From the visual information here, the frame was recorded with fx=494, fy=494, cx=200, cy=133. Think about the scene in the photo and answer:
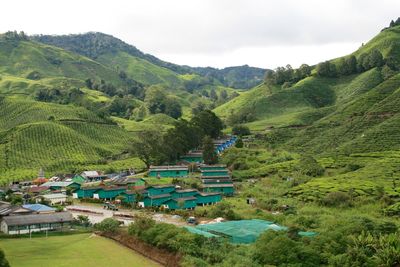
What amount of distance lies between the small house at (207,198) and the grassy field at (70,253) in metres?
18.2

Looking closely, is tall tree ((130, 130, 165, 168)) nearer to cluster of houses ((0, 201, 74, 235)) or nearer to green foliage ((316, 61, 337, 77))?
cluster of houses ((0, 201, 74, 235))

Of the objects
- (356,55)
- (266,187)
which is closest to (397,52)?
(356,55)

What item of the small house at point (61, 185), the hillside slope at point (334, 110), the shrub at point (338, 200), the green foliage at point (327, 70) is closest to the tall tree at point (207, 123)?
the hillside slope at point (334, 110)

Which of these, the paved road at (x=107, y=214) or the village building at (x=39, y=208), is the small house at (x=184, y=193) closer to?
the paved road at (x=107, y=214)

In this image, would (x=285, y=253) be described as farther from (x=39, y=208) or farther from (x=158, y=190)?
(x=39, y=208)

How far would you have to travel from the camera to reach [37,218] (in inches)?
1768

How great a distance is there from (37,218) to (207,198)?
65.5ft

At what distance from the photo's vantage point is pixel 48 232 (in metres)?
43.8

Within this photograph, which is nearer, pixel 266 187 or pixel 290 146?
pixel 266 187

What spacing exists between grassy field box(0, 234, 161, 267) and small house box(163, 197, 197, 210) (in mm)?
14405

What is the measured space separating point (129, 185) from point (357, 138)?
35.8m

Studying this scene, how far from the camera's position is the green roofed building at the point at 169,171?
70.3 meters

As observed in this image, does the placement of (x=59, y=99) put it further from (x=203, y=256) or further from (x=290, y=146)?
(x=203, y=256)

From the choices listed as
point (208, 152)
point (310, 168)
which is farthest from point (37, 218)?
point (208, 152)
